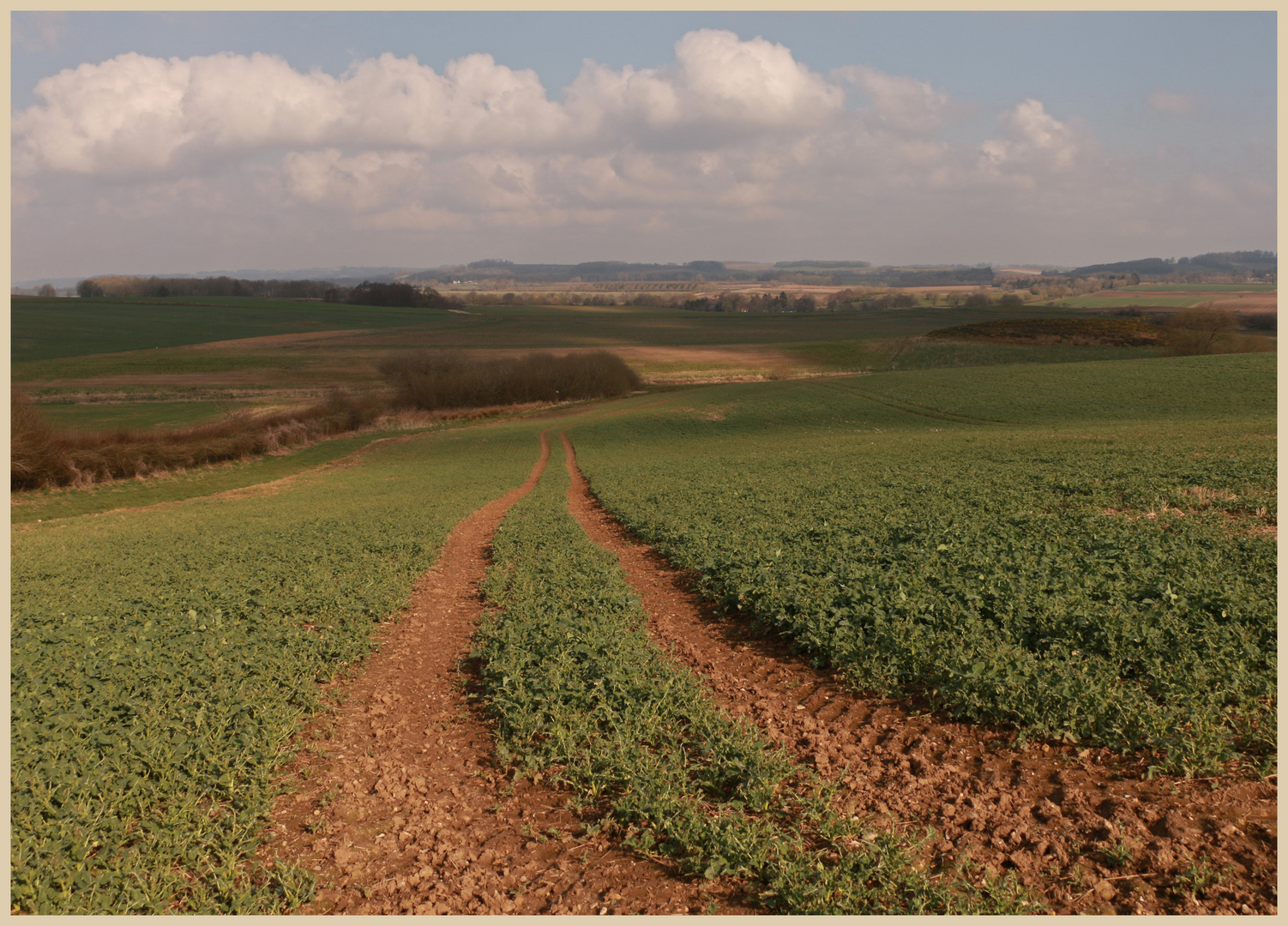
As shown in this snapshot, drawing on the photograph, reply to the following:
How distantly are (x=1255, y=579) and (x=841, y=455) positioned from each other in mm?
22229

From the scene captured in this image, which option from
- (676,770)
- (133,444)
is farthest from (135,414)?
(676,770)

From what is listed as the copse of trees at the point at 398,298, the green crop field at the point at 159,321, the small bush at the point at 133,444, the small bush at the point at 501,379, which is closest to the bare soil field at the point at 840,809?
the small bush at the point at 133,444

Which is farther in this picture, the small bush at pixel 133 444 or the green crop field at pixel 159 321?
the green crop field at pixel 159 321

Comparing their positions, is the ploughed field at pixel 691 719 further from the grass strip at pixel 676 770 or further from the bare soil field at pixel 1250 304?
the bare soil field at pixel 1250 304

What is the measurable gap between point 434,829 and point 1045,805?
5735mm

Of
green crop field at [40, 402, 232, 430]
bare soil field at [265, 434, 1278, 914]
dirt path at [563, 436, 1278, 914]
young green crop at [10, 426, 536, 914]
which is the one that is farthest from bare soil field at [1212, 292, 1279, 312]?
green crop field at [40, 402, 232, 430]

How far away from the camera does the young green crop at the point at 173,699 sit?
6.08m

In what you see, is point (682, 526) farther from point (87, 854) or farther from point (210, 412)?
point (210, 412)

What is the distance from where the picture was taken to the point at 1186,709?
24.4ft

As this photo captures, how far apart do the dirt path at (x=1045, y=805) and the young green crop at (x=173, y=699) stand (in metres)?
5.50

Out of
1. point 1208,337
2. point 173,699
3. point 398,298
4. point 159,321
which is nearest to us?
point 173,699

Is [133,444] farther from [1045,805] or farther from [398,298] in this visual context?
[398,298]

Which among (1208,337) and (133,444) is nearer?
(133,444)

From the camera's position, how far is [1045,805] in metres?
6.47
